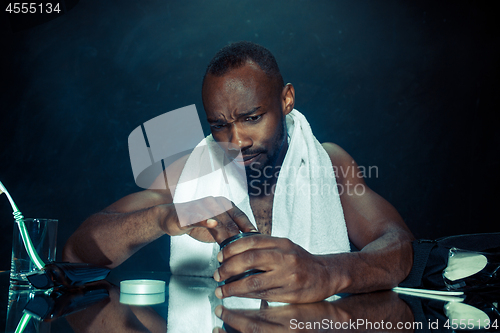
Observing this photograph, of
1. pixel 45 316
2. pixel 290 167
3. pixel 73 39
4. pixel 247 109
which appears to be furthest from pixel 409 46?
pixel 45 316

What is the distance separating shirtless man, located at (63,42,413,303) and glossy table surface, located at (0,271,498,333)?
3 centimetres

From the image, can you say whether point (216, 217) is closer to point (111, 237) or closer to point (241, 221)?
point (241, 221)

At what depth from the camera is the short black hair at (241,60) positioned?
1.10m

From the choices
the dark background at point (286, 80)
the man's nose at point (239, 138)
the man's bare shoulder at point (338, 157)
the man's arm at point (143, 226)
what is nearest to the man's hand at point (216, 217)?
the man's arm at point (143, 226)

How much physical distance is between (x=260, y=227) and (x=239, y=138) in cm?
28

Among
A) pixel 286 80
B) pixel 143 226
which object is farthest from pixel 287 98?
pixel 143 226

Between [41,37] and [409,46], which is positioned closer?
[41,37]

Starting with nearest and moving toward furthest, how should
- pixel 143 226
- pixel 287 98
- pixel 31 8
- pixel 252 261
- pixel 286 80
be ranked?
pixel 252 261 < pixel 143 226 < pixel 287 98 < pixel 31 8 < pixel 286 80

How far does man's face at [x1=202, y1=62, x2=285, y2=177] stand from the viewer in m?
1.06

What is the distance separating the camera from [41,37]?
1.52m

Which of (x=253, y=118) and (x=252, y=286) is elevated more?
(x=253, y=118)

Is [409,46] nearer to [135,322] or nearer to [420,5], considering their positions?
[420,5]

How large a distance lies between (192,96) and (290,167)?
0.61 metres

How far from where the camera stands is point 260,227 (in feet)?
3.91
